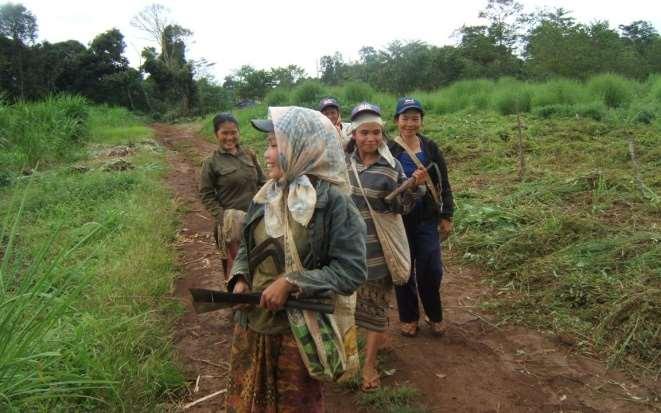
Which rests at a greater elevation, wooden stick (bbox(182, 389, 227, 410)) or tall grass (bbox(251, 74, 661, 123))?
tall grass (bbox(251, 74, 661, 123))

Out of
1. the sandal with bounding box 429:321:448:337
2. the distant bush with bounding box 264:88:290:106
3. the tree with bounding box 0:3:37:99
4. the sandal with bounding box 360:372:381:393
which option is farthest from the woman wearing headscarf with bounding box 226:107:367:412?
the tree with bounding box 0:3:37:99

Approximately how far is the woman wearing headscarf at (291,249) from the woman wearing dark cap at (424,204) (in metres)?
1.36

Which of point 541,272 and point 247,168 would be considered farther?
point 541,272

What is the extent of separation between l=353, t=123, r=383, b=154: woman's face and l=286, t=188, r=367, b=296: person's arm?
108cm

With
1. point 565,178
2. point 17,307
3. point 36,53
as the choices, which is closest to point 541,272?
point 565,178

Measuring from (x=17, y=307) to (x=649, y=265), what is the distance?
4175 mm

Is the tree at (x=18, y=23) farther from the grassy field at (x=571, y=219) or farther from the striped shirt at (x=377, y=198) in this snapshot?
the striped shirt at (x=377, y=198)

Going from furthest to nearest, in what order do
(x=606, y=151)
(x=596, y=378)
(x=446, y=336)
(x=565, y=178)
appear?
(x=606, y=151), (x=565, y=178), (x=446, y=336), (x=596, y=378)

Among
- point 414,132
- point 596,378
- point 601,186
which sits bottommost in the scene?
point 596,378

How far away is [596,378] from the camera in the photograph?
2.98 m

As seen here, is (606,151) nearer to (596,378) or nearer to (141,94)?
(596,378)

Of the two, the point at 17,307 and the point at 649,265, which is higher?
the point at 17,307

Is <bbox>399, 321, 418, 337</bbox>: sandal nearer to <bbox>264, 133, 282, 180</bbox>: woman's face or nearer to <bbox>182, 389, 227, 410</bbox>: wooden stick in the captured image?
<bbox>182, 389, 227, 410</bbox>: wooden stick

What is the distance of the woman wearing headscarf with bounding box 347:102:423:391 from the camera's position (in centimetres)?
286
